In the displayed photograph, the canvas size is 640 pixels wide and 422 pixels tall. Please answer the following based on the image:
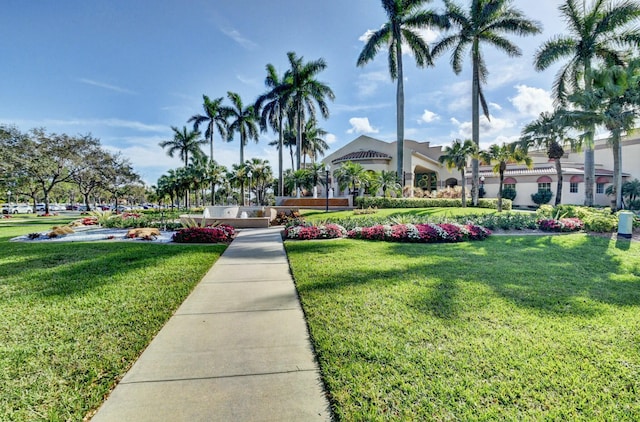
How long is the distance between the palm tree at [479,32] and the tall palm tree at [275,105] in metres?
15.3

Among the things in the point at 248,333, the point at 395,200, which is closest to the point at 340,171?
the point at 395,200

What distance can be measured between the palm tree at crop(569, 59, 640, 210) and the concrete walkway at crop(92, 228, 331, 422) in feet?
60.7

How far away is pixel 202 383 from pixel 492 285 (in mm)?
4822

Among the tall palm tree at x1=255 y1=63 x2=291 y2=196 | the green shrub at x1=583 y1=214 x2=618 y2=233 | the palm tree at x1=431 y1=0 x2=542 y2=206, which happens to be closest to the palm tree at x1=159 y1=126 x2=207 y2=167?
the tall palm tree at x1=255 y1=63 x2=291 y2=196

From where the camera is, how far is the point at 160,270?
21.0ft

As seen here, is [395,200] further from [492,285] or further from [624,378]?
[624,378]

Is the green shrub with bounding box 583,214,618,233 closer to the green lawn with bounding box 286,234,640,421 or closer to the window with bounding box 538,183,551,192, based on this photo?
the green lawn with bounding box 286,234,640,421

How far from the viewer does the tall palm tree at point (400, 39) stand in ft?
79.3

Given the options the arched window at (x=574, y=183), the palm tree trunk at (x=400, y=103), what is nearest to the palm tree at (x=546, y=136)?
the palm tree trunk at (x=400, y=103)

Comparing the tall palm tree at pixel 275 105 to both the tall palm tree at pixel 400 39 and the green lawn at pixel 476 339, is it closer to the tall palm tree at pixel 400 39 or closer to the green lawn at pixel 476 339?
the tall palm tree at pixel 400 39

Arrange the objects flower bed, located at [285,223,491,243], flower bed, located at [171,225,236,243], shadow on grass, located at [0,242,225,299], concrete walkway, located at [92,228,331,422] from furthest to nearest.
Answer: flower bed, located at [171,225,236,243], flower bed, located at [285,223,491,243], shadow on grass, located at [0,242,225,299], concrete walkway, located at [92,228,331,422]

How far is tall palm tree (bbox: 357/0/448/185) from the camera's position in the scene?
24.2 m

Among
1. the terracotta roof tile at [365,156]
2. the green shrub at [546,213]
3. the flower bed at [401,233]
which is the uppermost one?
the terracotta roof tile at [365,156]

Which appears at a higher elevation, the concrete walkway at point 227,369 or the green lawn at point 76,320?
the green lawn at point 76,320
